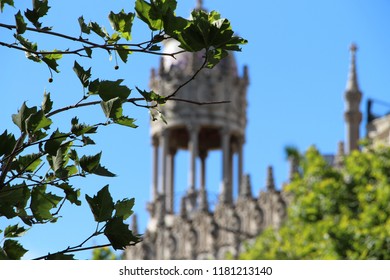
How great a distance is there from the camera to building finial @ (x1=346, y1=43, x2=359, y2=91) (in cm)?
6131

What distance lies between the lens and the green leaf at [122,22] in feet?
26.3

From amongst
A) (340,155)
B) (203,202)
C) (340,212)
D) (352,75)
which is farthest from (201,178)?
(340,212)

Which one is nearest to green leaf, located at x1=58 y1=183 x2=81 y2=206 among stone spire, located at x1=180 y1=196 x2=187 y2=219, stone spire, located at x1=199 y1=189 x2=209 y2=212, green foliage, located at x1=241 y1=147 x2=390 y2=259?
green foliage, located at x1=241 y1=147 x2=390 y2=259

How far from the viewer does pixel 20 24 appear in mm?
7742

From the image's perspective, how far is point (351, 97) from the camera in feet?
200

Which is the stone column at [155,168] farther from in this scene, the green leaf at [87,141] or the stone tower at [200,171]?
the green leaf at [87,141]

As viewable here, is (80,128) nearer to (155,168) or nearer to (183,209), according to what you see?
(183,209)

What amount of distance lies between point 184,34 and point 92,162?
94cm

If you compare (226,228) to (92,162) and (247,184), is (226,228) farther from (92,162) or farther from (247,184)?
(92,162)

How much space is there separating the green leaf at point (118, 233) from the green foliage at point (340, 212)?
28.8 meters

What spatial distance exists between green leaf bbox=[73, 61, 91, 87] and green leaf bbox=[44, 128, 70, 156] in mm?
340

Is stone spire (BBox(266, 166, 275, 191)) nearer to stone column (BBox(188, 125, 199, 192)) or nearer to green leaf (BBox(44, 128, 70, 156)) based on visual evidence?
stone column (BBox(188, 125, 199, 192))

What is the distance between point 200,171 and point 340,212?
3619 centimetres
